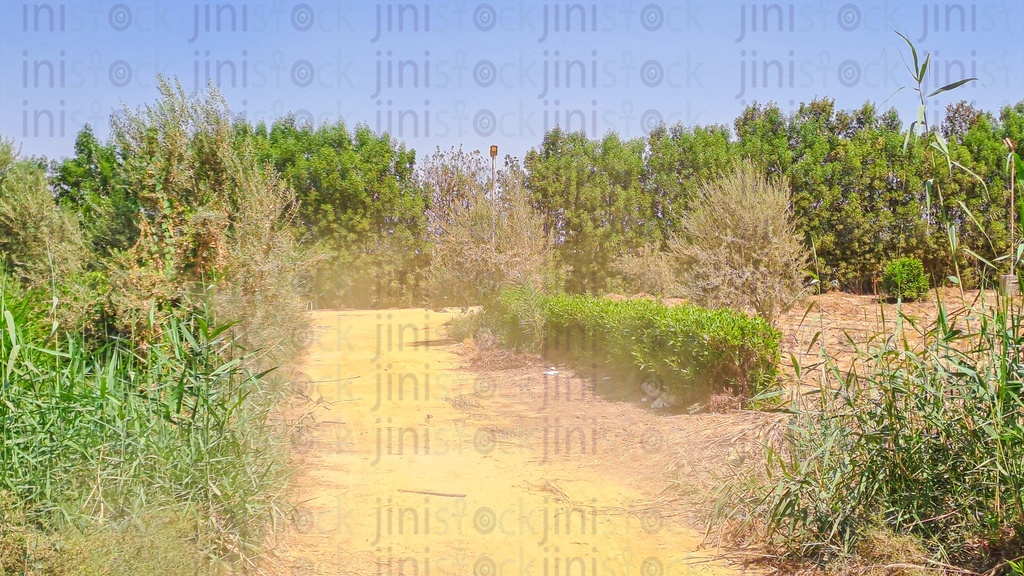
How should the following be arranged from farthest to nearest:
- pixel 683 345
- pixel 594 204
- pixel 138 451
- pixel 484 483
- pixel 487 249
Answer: pixel 594 204
pixel 487 249
pixel 683 345
pixel 484 483
pixel 138 451

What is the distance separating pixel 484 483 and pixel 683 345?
279cm

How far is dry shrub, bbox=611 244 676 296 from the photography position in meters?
16.8

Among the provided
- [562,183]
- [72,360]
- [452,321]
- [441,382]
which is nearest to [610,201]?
[562,183]

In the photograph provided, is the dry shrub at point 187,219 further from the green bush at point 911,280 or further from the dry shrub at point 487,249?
the green bush at point 911,280

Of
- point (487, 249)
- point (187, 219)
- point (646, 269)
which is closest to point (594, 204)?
point (646, 269)

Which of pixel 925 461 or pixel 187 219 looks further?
pixel 187 219

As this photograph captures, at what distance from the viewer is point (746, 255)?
1183 cm

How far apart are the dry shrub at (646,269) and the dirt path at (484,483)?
6953 millimetres

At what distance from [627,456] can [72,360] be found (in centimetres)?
437

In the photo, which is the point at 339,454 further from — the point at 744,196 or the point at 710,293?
the point at 744,196

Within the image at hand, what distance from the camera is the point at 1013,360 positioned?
12.7 feet

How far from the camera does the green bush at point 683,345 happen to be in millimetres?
7418

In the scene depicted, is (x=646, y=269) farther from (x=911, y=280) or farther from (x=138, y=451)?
(x=138, y=451)

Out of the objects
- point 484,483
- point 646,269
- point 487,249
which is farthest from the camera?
point 646,269
